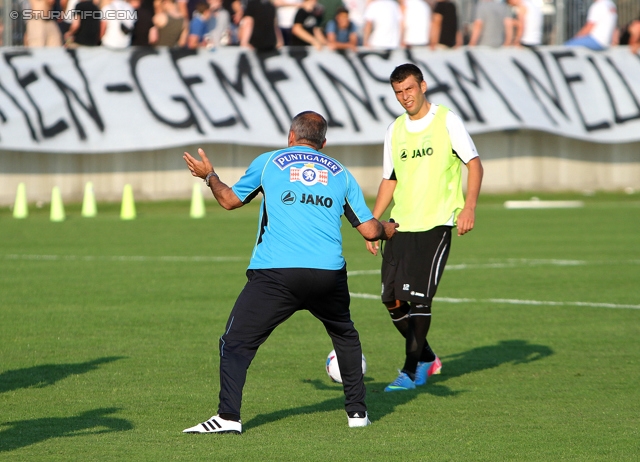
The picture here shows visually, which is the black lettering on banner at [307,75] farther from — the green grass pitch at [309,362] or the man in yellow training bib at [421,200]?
the man in yellow training bib at [421,200]

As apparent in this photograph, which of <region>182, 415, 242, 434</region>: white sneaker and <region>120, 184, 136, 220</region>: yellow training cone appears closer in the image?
<region>182, 415, 242, 434</region>: white sneaker

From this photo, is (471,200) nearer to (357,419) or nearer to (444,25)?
(357,419)

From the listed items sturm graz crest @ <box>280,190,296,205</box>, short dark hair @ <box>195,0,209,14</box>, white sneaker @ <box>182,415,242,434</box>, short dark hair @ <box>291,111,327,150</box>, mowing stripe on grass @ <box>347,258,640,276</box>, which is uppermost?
short dark hair @ <box>195,0,209,14</box>

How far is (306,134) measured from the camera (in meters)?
6.82

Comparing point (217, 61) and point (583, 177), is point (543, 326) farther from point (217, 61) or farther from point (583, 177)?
point (583, 177)

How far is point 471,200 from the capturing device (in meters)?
8.33

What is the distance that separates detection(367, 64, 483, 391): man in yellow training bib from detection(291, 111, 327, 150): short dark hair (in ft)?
5.57

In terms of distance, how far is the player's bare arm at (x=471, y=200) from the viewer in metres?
8.22

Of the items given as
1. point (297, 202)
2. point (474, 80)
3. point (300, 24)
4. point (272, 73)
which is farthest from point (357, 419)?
point (474, 80)

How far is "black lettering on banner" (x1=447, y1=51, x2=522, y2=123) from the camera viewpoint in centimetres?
2723

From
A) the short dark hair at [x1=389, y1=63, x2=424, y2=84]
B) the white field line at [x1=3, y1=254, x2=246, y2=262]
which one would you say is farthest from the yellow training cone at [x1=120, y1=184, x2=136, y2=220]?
the short dark hair at [x1=389, y1=63, x2=424, y2=84]

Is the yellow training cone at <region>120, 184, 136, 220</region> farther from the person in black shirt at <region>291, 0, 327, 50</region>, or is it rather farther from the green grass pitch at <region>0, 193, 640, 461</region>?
the person in black shirt at <region>291, 0, 327, 50</region>

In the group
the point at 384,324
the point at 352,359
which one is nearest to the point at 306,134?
the point at 352,359

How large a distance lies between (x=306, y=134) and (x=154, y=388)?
2.31 meters
